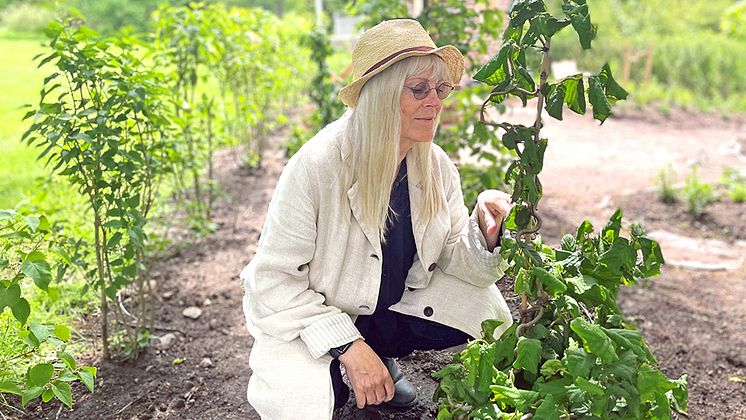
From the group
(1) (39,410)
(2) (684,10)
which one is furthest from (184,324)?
(2) (684,10)

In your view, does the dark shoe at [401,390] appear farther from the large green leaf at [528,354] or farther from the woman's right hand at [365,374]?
the large green leaf at [528,354]

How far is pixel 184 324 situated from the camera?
3.08 metres

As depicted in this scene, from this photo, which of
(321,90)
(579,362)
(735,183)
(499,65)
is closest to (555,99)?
(499,65)

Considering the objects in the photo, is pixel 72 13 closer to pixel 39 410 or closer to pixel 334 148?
pixel 334 148

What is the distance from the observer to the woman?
186cm

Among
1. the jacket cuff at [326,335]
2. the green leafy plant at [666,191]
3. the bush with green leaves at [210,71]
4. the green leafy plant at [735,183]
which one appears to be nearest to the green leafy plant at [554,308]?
the jacket cuff at [326,335]

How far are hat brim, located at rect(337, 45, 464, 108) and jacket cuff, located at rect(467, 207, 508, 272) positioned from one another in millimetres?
402

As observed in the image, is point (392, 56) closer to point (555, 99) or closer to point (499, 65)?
point (499, 65)

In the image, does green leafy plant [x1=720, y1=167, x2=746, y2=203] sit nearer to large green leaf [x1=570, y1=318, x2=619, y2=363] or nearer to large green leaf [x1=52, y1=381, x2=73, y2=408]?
large green leaf [x1=570, y1=318, x2=619, y2=363]

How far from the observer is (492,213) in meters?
2.02

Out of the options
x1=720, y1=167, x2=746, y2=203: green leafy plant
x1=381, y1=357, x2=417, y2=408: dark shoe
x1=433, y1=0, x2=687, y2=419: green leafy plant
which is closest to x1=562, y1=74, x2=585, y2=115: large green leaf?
x1=433, y1=0, x2=687, y2=419: green leafy plant

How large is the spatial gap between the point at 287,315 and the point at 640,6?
527 inches

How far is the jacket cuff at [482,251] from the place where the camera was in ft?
6.71

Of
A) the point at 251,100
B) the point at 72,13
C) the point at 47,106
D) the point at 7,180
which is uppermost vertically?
the point at 72,13
